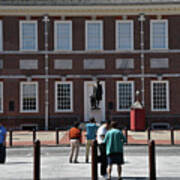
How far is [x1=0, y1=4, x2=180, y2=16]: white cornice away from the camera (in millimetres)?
32500

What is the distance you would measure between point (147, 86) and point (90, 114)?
4.71 m

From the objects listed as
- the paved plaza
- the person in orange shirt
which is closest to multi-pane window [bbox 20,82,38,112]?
the paved plaza

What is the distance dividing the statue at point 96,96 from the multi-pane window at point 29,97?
436 cm

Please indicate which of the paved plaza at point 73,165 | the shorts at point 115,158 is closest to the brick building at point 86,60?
the paved plaza at point 73,165

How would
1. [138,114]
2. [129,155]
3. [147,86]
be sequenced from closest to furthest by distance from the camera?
[129,155] < [138,114] < [147,86]

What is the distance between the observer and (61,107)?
3281 centimetres

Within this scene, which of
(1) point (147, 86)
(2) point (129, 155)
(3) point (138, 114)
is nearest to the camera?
(2) point (129, 155)

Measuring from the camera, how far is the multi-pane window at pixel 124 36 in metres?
32.8

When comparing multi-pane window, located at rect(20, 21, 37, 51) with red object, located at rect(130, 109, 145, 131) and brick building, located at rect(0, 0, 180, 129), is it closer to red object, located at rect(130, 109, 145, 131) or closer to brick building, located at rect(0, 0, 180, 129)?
brick building, located at rect(0, 0, 180, 129)

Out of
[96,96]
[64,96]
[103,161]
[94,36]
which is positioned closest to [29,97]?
[64,96]

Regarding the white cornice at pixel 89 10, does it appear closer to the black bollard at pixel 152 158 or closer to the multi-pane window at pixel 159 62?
the multi-pane window at pixel 159 62

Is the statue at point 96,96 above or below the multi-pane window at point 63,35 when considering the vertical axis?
below

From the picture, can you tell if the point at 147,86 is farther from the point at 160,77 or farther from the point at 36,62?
the point at 36,62

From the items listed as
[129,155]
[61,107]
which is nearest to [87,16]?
[61,107]
